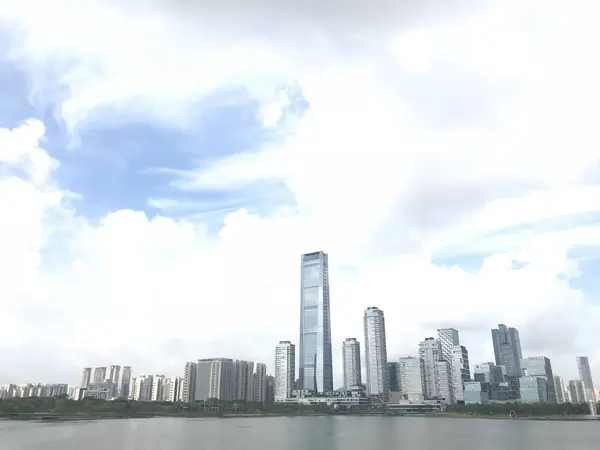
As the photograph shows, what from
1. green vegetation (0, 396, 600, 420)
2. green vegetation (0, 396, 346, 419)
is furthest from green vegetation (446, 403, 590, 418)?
green vegetation (0, 396, 346, 419)

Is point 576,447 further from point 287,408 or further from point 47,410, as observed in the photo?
point 287,408

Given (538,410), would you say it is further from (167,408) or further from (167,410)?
(167,408)

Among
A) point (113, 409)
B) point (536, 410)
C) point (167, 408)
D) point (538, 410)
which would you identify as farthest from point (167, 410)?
point (538, 410)

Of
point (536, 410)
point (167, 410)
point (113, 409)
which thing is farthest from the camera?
point (167, 410)

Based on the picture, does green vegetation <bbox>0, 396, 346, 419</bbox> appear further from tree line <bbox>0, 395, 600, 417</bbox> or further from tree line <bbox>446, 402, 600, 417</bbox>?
tree line <bbox>446, 402, 600, 417</bbox>

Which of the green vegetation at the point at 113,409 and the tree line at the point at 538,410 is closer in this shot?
the green vegetation at the point at 113,409

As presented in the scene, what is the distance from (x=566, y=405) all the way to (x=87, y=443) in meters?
165

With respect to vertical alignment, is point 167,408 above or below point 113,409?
below

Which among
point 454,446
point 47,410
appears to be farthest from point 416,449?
point 47,410

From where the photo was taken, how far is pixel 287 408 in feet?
651

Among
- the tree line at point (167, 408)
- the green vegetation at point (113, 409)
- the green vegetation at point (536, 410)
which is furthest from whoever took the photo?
the green vegetation at point (536, 410)

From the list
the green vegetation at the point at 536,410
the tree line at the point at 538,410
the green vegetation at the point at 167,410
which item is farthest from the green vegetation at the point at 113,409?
the tree line at the point at 538,410

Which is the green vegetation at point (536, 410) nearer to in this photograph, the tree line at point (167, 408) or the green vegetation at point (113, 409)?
the tree line at point (167, 408)

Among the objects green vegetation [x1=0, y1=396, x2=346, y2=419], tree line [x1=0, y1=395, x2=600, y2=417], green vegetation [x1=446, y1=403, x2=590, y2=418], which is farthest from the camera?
green vegetation [x1=446, y1=403, x2=590, y2=418]
